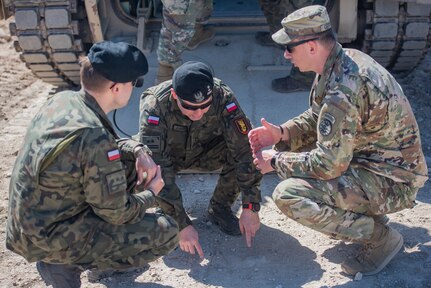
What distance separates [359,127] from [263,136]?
68cm

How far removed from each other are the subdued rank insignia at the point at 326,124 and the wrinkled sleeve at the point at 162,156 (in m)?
0.95

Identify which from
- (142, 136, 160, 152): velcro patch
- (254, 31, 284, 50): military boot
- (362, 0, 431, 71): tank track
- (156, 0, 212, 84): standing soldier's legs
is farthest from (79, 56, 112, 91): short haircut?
(254, 31, 284, 50): military boot

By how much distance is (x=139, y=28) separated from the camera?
7.18 m

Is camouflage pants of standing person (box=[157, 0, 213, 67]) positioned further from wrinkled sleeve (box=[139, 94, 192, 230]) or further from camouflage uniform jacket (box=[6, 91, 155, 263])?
camouflage uniform jacket (box=[6, 91, 155, 263])

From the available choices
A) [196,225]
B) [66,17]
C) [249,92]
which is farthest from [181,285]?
[66,17]

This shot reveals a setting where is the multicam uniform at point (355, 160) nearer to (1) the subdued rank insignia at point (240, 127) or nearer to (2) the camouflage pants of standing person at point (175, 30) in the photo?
(1) the subdued rank insignia at point (240, 127)

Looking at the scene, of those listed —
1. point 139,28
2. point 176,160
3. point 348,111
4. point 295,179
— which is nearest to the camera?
point 348,111

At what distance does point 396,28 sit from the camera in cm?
670

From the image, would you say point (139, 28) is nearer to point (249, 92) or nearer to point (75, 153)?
point (249, 92)

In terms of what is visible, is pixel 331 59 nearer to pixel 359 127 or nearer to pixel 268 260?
pixel 359 127

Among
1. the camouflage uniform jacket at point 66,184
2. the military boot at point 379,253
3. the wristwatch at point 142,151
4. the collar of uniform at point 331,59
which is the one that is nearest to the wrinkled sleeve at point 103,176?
the camouflage uniform jacket at point 66,184

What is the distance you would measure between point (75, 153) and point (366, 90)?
1554 millimetres

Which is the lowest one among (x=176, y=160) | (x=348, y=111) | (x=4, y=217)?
(x=4, y=217)

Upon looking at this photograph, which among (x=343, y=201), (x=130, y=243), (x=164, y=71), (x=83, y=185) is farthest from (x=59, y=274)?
(x=164, y=71)
